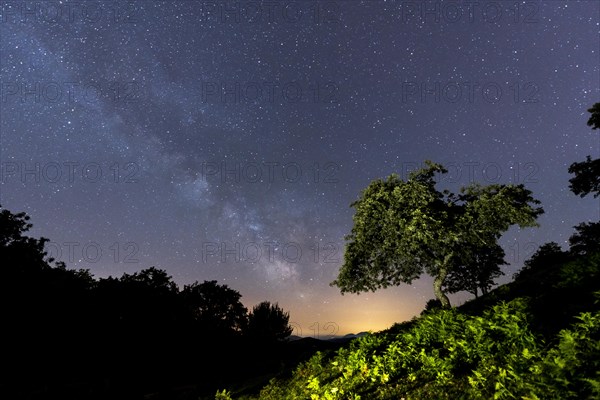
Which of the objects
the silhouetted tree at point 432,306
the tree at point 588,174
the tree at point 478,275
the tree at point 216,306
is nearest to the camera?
the silhouetted tree at point 432,306

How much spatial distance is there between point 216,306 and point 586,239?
159ft

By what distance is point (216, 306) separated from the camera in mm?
56406

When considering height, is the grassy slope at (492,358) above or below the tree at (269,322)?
below

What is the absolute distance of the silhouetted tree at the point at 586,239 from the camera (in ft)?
92.0

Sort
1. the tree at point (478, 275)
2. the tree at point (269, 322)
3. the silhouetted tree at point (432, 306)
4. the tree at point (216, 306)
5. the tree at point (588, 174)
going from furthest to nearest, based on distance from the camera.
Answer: the tree at point (269, 322) < the tree at point (216, 306) < the tree at point (478, 275) < the tree at point (588, 174) < the silhouetted tree at point (432, 306)

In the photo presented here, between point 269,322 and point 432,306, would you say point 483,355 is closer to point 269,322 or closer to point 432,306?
point 432,306

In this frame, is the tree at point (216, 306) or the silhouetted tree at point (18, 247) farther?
the tree at point (216, 306)

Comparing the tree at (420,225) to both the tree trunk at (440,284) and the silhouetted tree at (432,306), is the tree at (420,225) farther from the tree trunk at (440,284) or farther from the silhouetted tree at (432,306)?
the silhouetted tree at (432,306)

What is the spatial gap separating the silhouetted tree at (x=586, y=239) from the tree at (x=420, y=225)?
12.1ft

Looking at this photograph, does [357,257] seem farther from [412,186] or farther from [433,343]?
[433,343]

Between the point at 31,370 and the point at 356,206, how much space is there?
31.3 meters

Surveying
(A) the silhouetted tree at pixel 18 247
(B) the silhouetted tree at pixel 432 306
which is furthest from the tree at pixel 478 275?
(A) the silhouetted tree at pixel 18 247

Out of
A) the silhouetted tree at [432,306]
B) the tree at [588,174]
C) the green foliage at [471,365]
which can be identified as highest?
the tree at [588,174]

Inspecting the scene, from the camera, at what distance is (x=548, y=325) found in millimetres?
7496
